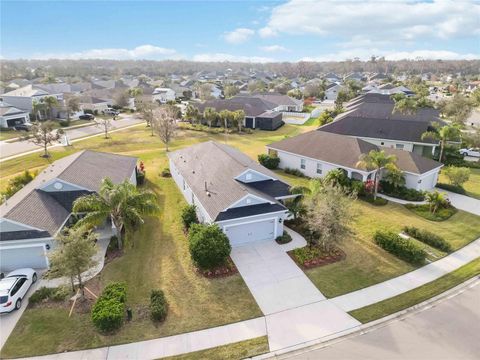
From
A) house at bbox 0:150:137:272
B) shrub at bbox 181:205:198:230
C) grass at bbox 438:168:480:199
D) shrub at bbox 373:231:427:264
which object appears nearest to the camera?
house at bbox 0:150:137:272

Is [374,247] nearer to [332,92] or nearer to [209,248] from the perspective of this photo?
[209,248]

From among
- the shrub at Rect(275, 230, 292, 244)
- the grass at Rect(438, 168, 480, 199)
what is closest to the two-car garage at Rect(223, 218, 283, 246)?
the shrub at Rect(275, 230, 292, 244)

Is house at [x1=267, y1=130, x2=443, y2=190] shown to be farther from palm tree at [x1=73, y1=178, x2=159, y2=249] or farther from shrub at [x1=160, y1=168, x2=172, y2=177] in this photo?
palm tree at [x1=73, y1=178, x2=159, y2=249]

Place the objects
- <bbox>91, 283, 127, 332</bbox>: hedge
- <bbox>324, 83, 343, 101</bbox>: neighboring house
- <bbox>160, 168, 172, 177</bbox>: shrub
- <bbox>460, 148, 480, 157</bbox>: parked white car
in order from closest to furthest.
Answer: <bbox>91, 283, 127, 332</bbox>: hedge → <bbox>160, 168, 172, 177</bbox>: shrub → <bbox>460, 148, 480, 157</bbox>: parked white car → <bbox>324, 83, 343, 101</bbox>: neighboring house

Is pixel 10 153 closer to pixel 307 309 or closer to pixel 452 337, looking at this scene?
pixel 307 309

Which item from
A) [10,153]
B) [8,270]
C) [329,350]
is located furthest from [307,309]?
[10,153]
